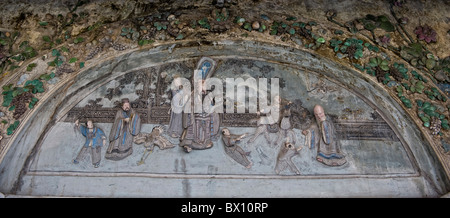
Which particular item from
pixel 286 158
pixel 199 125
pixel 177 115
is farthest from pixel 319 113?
pixel 177 115

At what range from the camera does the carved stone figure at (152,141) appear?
19.7 ft

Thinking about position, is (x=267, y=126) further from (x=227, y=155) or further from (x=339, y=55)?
(x=339, y=55)

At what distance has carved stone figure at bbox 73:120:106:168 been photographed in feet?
19.5

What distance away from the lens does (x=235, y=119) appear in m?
6.22

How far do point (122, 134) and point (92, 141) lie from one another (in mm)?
400

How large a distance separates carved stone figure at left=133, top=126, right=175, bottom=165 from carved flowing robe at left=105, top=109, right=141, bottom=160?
92 millimetres

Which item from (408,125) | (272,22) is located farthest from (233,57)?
(408,125)

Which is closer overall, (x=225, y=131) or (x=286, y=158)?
(x=286, y=158)

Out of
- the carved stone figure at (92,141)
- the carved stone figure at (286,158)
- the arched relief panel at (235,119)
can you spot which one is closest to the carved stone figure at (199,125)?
the arched relief panel at (235,119)

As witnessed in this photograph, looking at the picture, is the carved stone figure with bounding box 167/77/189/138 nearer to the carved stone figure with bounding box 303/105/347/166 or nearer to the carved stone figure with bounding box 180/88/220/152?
the carved stone figure with bounding box 180/88/220/152

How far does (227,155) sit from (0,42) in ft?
11.3

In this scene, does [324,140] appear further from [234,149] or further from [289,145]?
[234,149]

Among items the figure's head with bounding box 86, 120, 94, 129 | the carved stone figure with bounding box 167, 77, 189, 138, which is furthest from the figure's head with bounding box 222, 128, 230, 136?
the figure's head with bounding box 86, 120, 94, 129

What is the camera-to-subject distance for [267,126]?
616cm
